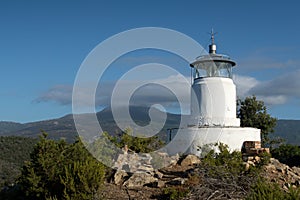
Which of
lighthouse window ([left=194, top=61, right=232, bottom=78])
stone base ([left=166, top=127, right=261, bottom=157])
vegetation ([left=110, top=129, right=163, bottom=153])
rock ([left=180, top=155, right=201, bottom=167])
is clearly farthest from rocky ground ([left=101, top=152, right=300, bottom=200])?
lighthouse window ([left=194, top=61, right=232, bottom=78])

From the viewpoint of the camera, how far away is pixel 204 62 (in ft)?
71.2

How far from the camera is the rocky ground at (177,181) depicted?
12.7 m

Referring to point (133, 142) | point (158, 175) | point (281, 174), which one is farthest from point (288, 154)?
point (158, 175)

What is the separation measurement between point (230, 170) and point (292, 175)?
12.2 ft

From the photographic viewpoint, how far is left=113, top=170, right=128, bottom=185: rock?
49.4 feet

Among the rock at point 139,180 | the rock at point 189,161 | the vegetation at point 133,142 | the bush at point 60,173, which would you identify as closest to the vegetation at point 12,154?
the vegetation at point 133,142

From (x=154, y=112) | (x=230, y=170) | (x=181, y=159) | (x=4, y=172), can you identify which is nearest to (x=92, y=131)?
(x=154, y=112)

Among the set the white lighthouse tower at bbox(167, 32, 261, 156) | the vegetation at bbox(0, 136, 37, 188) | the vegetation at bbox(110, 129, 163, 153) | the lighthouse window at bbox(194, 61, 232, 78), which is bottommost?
the vegetation at bbox(0, 136, 37, 188)

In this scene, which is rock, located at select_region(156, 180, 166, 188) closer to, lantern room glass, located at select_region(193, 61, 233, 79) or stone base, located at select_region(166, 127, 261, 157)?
stone base, located at select_region(166, 127, 261, 157)

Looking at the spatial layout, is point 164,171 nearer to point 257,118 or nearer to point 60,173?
point 60,173

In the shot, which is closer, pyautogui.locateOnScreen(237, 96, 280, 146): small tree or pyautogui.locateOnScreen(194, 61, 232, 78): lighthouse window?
pyautogui.locateOnScreen(194, 61, 232, 78): lighthouse window

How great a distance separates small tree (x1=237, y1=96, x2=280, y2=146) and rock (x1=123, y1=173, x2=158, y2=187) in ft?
46.7

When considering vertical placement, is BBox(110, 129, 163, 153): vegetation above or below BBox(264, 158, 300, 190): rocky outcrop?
above

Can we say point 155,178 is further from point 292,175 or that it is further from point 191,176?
point 292,175
